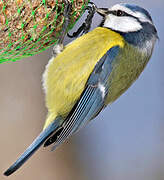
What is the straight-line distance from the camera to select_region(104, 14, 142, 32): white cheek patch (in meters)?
3.07

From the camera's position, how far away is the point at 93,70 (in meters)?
2.99

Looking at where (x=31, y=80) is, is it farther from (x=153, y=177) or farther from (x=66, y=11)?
(x=153, y=177)

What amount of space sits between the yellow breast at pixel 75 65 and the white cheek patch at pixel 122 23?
0.05 metres

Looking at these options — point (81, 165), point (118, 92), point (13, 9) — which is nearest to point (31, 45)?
point (13, 9)

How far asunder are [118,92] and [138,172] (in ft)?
9.77

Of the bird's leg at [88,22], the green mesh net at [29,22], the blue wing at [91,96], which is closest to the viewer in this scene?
the green mesh net at [29,22]

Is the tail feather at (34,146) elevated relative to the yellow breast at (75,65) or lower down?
lower down

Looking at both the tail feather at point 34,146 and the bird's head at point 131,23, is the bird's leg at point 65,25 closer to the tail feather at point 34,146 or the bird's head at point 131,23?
the bird's head at point 131,23

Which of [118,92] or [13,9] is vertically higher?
[13,9]

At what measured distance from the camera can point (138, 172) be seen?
5875mm

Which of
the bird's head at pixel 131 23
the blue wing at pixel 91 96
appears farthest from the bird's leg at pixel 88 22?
the blue wing at pixel 91 96

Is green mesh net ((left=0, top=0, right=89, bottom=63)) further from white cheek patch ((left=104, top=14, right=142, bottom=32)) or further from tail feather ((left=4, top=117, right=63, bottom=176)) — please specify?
tail feather ((left=4, top=117, right=63, bottom=176))

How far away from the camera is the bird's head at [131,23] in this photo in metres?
3.04

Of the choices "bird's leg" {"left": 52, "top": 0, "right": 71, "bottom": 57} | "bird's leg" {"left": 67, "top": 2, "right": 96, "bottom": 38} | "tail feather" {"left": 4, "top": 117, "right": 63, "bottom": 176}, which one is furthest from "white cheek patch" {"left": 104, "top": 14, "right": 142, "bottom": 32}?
"tail feather" {"left": 4, "top": 117, "right": 63, "bottom": 176}
